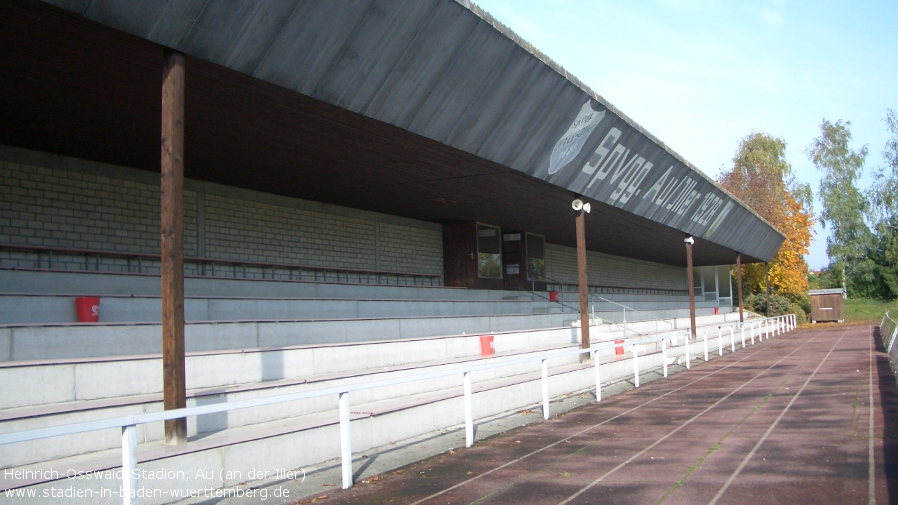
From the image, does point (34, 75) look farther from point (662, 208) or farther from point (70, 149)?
point (662, 208)

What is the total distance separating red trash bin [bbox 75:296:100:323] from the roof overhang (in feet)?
8.46

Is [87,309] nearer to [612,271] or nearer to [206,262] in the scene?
[206,262]

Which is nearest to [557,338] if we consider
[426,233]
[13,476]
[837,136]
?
[426,233]

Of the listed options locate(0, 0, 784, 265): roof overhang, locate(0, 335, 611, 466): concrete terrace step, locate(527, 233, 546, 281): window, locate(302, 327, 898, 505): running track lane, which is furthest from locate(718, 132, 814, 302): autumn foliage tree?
locate(0, 335, 611, 466): concrete terrace step

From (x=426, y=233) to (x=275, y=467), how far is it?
16601 millimetres

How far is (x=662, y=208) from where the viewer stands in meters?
23.5

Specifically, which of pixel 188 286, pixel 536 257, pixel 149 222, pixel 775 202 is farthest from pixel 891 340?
pixel 775 202

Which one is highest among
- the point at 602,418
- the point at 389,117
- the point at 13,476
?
the point at 389,117

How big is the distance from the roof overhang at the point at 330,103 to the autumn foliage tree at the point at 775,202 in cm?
3740

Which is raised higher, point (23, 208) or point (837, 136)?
point (837, 136)

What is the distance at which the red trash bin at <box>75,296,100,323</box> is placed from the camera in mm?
9031

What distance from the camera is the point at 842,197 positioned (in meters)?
64.0

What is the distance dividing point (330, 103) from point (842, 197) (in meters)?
65.6

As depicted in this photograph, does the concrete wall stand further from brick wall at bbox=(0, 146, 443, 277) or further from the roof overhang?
the roof overhang
